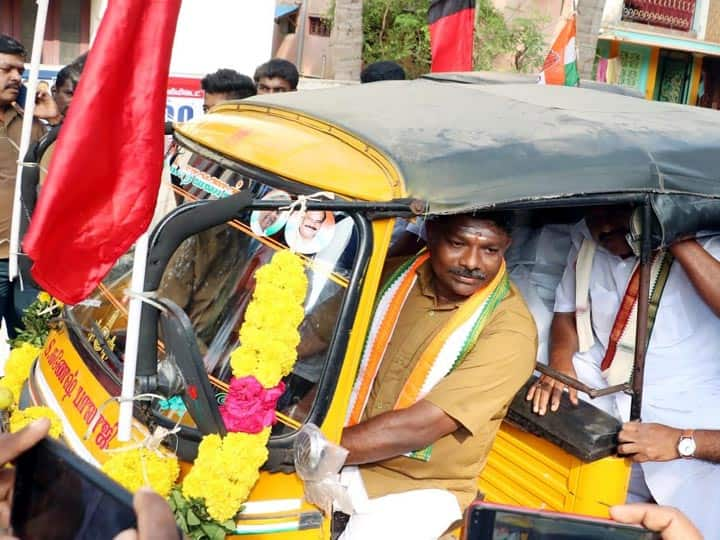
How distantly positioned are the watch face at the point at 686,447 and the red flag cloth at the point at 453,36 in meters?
3.76

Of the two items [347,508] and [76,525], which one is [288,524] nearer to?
[347,508]

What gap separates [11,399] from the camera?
2.96 m

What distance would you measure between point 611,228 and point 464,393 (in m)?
0.95

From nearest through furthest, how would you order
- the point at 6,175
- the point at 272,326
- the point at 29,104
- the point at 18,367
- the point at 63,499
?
the point at 63,499, the point at 272,326, the point at 18,367, the point at 29,104, the point at 6,175

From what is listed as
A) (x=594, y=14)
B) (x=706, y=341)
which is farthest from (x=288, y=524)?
(x=594, y=14)

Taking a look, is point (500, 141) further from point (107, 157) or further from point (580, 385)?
point (107, 157)

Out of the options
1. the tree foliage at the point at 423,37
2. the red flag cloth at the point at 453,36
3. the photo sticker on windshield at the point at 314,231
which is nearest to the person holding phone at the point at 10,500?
the photo sticker on windshield at the point at 314,231

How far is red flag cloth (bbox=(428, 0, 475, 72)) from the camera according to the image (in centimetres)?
615

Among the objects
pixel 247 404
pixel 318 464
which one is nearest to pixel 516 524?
pixel 318 464

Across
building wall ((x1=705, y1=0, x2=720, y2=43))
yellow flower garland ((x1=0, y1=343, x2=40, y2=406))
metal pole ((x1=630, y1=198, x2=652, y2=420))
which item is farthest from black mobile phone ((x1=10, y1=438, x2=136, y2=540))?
building wall ((x1=705, y1=0, x2=720, y2=43))

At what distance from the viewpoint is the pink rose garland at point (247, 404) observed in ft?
7.61

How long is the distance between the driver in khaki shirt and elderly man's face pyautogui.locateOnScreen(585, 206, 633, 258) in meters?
0.54

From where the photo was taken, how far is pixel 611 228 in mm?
3215

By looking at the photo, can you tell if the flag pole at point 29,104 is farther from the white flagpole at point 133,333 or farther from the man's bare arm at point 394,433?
the man's bare arm at point 394,433
